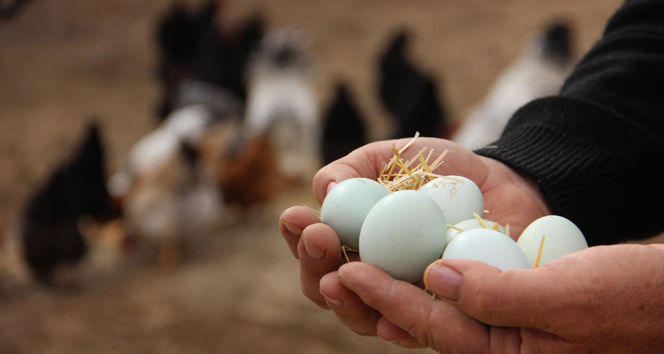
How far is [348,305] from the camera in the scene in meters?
0.95

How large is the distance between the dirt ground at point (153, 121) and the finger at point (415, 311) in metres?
1.81

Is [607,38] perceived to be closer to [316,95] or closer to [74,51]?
[316,95]

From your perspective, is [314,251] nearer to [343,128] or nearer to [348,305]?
[348,305]

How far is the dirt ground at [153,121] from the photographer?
2746 millimetres

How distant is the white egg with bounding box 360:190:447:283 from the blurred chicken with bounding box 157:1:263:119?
414 cm

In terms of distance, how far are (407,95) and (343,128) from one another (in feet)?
2.33

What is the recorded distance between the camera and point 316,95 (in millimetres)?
6785

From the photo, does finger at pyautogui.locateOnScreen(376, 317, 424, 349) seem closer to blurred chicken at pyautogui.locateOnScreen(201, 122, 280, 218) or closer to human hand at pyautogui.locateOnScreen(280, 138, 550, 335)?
human hand at pyautogui.locateOnScreen(280, 138, 550, 335)

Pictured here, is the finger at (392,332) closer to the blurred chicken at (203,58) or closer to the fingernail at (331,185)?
the fingernail at (331,185)

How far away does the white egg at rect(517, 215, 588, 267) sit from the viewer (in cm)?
100

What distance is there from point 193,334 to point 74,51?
715cm

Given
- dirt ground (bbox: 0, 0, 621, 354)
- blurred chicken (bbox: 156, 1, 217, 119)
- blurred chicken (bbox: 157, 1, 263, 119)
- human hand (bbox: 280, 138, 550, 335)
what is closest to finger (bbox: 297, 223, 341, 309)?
human hand (bbox: 280, 138, 550, 335)

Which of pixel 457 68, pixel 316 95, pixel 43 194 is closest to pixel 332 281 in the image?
pixel 43 194

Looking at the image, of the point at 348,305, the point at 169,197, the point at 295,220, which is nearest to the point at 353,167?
the point at 295,220
